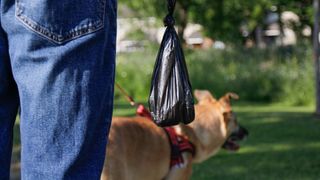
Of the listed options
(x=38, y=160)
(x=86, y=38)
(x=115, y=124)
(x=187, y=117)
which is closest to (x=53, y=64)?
(x=86, y=38)

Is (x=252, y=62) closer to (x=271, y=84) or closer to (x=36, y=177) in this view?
(x=271, y=84)

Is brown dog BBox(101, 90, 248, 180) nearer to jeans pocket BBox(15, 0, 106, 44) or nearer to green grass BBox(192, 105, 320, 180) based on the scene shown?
green grass BBox(192, 105, 320, 180)

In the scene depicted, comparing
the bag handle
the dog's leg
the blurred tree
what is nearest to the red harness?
the dog's leg

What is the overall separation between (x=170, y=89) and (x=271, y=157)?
665 cm

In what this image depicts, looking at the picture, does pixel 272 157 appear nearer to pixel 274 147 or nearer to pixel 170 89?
pixel 274 147

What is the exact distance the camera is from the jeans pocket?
6.38 feet

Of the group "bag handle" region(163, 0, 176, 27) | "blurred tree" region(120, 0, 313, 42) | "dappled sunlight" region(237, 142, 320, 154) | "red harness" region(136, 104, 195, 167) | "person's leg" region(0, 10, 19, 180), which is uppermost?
"blurred tree" region(120, 0, 313, 42)

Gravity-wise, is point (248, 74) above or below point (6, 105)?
below

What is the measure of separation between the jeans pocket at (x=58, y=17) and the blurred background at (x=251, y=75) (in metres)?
5.37

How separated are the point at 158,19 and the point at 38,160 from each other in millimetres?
26215

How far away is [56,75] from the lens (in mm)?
1955

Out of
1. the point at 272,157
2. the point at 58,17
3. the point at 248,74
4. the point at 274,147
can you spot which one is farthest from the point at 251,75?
the point at 58,17

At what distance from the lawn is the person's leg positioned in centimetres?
516

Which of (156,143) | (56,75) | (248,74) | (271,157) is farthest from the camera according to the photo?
(248,74)
